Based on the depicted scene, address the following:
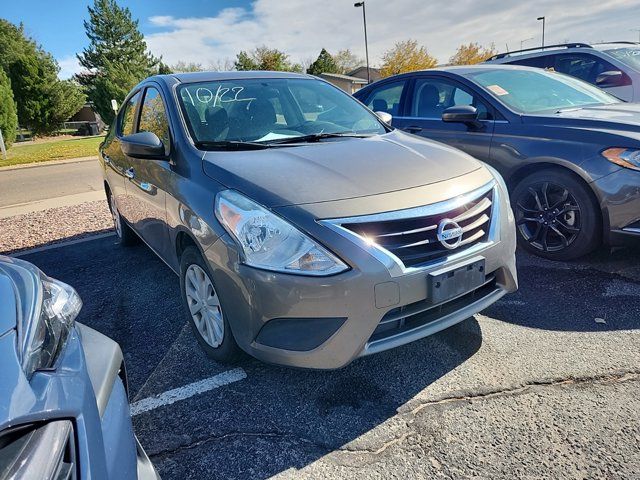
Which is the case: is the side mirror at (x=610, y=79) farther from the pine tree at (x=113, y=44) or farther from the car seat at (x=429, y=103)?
the pine tree at (x=113, y=44)

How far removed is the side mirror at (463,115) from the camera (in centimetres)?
406

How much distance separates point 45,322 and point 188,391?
3.79 ft

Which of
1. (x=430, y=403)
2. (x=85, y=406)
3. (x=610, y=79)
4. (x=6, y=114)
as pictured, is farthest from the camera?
(x=6, y=114)

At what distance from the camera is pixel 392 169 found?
93.4 inches

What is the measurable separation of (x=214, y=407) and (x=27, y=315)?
3.82 ft

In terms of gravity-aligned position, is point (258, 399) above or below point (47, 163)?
below

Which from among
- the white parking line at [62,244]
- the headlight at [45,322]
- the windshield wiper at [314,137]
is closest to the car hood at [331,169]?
the windshield wiper at [314,137]

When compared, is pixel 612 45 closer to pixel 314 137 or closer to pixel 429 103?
pixel 429 103

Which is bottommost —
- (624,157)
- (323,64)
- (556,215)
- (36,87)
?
(556,215)

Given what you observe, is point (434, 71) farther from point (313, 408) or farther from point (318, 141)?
point (313, 408)

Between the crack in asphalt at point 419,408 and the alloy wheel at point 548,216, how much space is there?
1563 millimetres

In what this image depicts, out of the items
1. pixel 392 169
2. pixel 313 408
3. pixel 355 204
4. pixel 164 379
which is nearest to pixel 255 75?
pixel 392 169

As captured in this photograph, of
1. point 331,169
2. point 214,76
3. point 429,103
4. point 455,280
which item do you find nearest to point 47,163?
point 214,76

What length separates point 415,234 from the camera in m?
2.06
